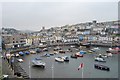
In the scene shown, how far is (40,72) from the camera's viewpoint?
11461 mm

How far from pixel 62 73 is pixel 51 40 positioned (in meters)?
21.2

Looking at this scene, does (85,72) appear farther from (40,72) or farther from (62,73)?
(40,72)

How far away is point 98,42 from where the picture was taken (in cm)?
3119

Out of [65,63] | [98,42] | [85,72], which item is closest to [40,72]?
[85,72]

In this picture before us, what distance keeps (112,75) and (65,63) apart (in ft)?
14.0

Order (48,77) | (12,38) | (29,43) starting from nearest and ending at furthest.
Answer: (48,77), (12,38), (29,43)

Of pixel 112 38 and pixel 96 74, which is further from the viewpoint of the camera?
pixel 112 38

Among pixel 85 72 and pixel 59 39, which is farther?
pixel 59 39

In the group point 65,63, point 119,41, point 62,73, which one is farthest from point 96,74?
point 119,41

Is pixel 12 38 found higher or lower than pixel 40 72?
higher

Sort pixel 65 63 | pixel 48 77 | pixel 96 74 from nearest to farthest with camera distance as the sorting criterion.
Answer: pixel 48 77
pixel 96 74
pixel 65 63

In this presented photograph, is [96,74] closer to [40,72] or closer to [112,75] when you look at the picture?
[112,75]

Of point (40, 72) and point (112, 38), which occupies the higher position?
point (112, 38)

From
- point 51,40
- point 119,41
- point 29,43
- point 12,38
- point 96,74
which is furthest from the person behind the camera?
point 51,40
